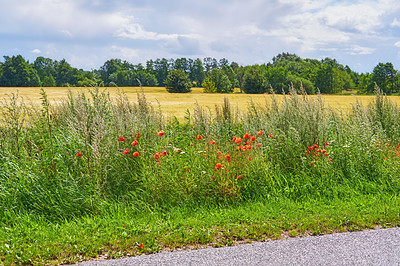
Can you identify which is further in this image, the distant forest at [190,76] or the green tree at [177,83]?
the distant forest at [190,76]

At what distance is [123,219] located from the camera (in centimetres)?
464

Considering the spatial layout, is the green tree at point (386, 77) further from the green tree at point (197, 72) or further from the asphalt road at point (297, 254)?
the asphalt road at point (297, 254)

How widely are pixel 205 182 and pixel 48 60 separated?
80.6m

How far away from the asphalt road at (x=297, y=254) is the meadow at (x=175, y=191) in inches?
8.0

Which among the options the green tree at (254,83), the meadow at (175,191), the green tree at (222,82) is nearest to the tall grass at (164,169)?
the meadow at (175,191)

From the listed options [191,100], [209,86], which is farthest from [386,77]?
[191,100]

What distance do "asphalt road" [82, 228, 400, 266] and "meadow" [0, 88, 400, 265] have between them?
8.0 inches

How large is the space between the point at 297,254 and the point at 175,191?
2.17 meters

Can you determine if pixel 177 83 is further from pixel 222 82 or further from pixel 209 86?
pixel 222 82

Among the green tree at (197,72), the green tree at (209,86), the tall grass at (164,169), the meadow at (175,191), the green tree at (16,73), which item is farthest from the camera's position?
the green tree at (197,72)

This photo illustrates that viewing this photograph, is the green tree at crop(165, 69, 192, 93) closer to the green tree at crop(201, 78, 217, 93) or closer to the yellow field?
the green tree at crop(201, 78, 217, 93)

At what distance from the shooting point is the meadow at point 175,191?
13.6 feet

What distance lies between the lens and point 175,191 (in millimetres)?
5133

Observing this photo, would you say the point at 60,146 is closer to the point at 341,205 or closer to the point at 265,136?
the point at 265,136
